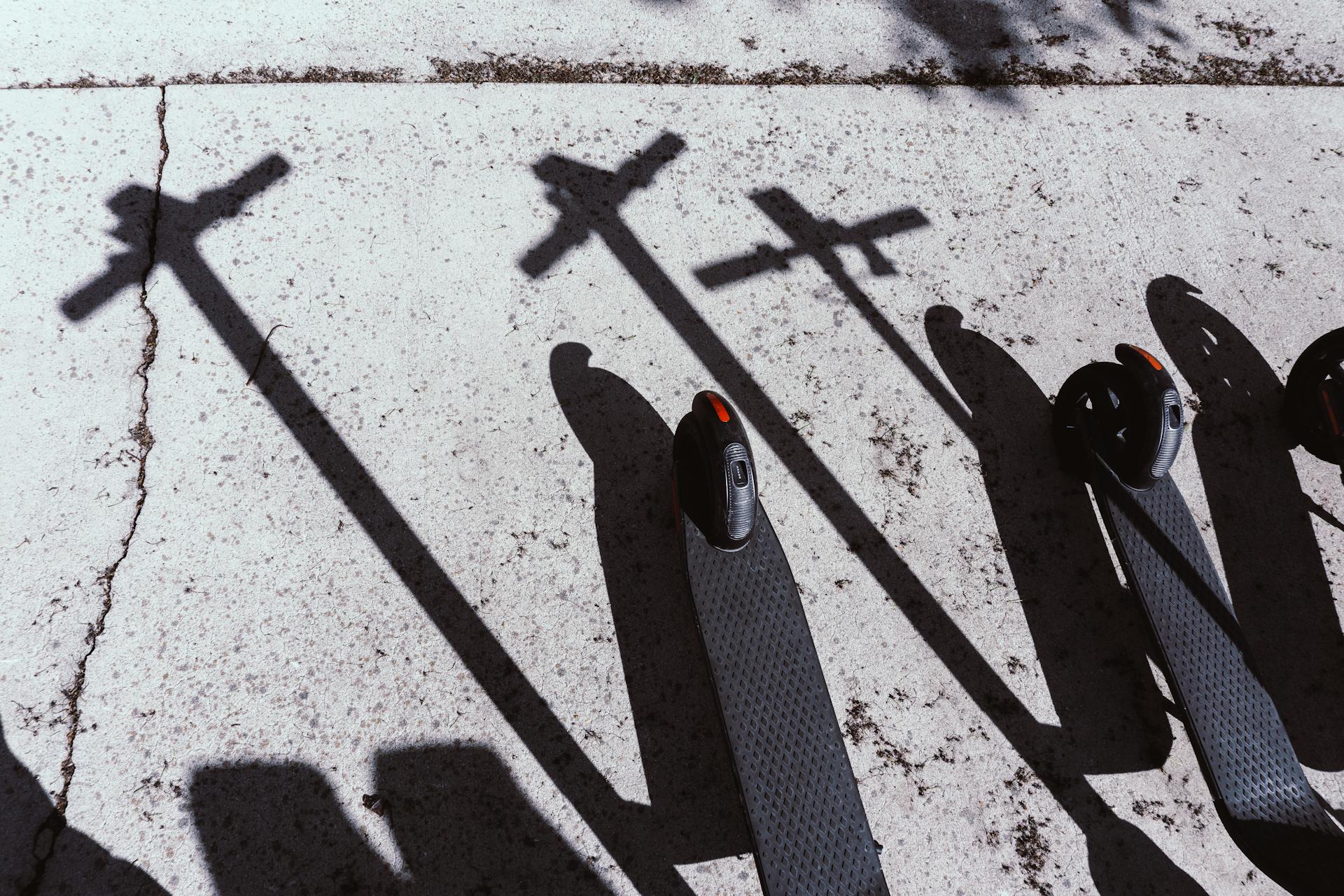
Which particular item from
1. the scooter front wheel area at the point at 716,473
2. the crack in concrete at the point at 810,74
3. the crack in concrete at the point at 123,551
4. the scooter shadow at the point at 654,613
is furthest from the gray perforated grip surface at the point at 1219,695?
the crack in concrete at the point at 123,551

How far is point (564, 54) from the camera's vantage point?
317 centimetres

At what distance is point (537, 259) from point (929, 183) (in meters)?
1.68

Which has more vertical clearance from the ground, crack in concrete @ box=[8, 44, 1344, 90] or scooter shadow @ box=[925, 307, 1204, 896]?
crack in concrete @ box=[8, 44, 1344, 90]

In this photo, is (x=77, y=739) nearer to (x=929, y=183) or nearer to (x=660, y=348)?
(x=660, y=348)

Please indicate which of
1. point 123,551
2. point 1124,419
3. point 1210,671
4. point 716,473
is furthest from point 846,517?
point 123,551

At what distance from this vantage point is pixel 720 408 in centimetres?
229

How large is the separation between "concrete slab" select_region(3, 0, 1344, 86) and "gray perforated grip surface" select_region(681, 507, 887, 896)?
7.08 feet

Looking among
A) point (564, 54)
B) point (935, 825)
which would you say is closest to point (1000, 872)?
point (935, 825)

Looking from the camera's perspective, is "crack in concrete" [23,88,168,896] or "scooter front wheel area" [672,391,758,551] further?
"scooter front wheel area" [672,391,758,551]

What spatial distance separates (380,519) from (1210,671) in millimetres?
2696

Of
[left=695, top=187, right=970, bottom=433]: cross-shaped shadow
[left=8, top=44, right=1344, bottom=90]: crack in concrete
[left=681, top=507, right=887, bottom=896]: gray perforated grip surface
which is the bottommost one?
[left=681, top=507, right=887, bottom=896]: gray perforated grip surface

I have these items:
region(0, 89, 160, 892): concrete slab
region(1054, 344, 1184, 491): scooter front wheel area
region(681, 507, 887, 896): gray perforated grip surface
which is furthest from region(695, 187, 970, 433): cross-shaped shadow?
region(0, 89, 160, 892): concrete slab

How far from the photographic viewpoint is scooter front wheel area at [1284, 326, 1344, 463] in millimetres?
2701

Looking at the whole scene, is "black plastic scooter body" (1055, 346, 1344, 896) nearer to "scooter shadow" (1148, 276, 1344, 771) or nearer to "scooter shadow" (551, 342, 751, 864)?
"scooter shadow" (1148, 276, 1344, 771)
